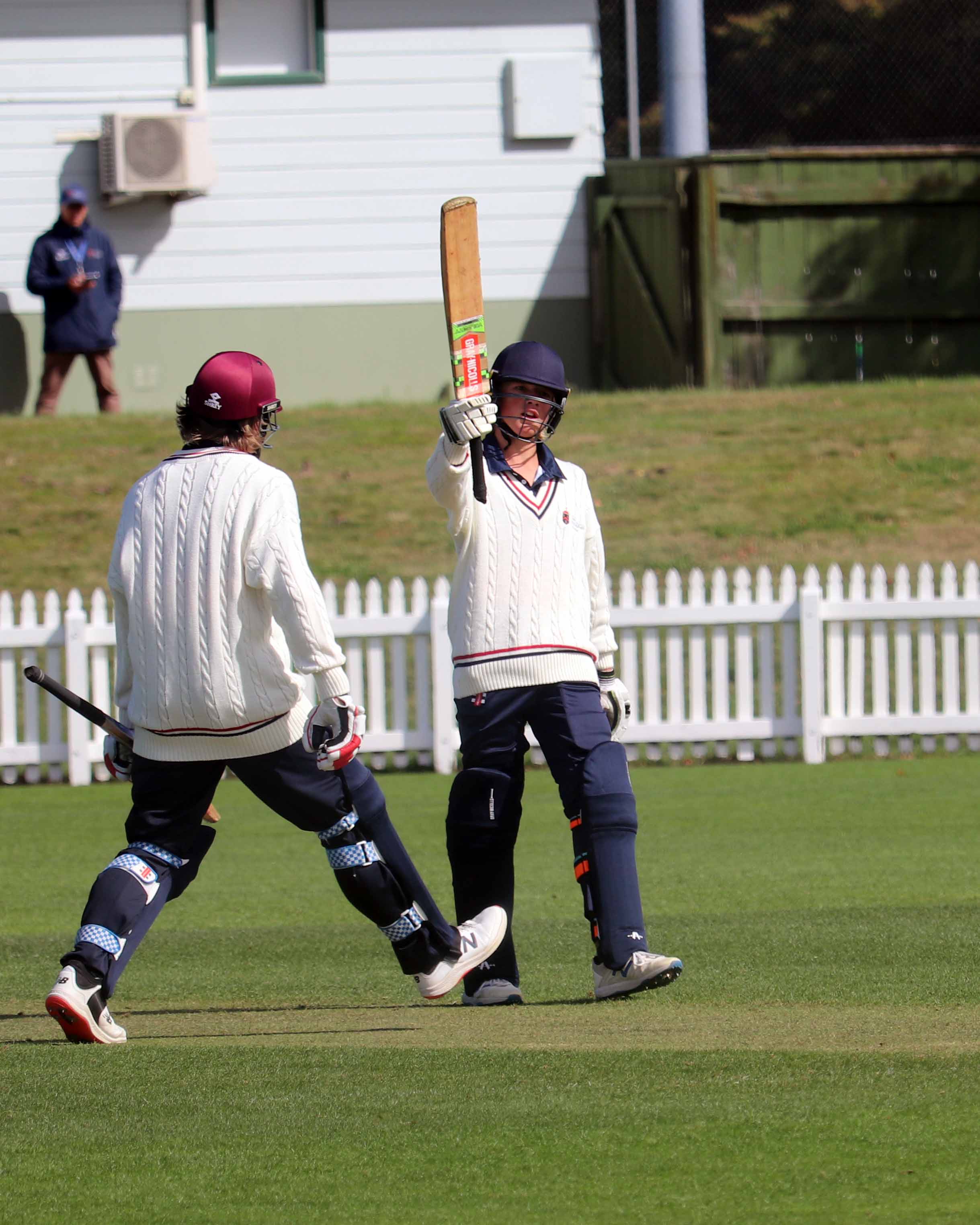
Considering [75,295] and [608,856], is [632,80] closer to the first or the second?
[75,295]

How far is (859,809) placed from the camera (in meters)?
9.58

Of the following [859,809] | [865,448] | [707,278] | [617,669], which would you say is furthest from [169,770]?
[707,278]

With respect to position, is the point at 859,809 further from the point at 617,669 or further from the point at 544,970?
the point at 544,970

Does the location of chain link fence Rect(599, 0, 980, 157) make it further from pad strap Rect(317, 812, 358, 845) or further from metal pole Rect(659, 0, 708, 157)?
pad strap Rect(317, 812, 358, 845)

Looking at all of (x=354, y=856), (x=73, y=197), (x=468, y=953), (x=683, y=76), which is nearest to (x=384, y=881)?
(x=354, y=856)

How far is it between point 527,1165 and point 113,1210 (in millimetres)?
764

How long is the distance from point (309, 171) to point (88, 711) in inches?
545

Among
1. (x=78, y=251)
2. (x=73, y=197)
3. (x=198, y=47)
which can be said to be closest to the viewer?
(x=73, y=197)

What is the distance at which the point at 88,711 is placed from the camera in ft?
17.0

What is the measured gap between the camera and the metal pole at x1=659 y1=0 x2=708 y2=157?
62.4 feet

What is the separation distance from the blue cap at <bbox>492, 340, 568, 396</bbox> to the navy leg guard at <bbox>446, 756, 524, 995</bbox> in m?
1.09

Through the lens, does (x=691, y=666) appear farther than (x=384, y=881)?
Yes

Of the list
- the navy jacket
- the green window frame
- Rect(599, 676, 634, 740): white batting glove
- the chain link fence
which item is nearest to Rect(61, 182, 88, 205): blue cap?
the navy jacket

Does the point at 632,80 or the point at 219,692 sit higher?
the point at 632,80
